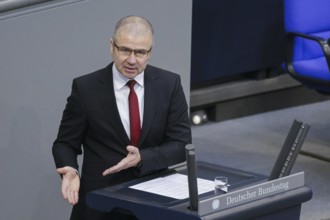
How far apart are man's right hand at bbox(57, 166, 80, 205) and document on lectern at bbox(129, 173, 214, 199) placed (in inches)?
9.2

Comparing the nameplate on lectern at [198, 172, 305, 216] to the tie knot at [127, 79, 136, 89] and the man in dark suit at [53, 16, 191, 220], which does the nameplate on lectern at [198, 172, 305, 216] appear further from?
the tie knot at [127, 79, 136, 89]

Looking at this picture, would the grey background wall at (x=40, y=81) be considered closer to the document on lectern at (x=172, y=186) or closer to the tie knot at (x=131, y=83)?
the tie knot at (x=131, y=83)

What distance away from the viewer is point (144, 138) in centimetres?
445

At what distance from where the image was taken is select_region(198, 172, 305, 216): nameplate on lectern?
11.8 feet

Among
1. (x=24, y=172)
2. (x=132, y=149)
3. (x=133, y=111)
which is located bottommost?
(x=24, y=172)

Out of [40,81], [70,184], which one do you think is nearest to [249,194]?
[70,184]

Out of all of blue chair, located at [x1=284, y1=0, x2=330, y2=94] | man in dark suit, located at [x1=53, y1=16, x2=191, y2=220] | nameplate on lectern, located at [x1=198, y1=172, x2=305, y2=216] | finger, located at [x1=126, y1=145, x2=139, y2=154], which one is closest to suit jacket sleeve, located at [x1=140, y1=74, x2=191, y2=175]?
man in dark suit, located at [x1=53, y1=16, x2=191, y2=220]

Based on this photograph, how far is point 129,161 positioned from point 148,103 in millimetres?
329

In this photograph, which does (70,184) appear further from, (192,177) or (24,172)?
(24,172)

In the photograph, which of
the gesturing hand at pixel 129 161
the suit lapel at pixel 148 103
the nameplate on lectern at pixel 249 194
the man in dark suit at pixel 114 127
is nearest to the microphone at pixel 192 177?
the nameplate on lectern at pixel 249 194

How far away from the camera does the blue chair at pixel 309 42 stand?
23.1 ft

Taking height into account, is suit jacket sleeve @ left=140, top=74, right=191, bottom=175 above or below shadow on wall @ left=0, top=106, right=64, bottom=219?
above

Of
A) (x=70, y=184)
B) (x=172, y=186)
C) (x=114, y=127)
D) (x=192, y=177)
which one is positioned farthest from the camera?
(x=114, y=127)

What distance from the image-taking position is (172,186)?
406 centimetres
